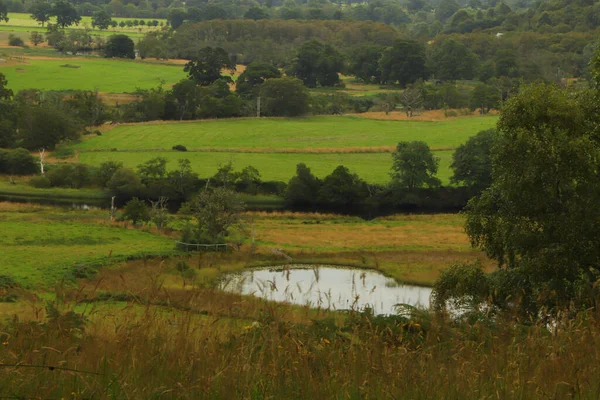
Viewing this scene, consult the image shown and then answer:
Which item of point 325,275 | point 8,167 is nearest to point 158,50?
point 8,167

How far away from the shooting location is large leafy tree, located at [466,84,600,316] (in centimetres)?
1664

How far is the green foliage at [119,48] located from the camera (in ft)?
401

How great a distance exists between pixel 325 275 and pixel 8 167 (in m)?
33.6

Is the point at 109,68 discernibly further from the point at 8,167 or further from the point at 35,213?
the point at 35,213

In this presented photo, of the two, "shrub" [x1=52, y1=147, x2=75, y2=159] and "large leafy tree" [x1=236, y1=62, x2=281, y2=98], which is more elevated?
"large leafy tree" [x1=236, y1=62, x2=281, y2=98]

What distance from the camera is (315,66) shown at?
107062 mm

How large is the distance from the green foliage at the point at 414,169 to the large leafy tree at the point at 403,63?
5693 centimetres

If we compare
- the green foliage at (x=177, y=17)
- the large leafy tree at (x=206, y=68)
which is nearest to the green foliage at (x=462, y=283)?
the large leafy tree at (x=206, y=68)

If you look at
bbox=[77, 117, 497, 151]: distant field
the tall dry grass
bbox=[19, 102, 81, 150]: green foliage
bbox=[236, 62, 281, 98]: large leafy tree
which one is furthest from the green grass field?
bbox=[236, 62, 281, 98]: large leafy tree

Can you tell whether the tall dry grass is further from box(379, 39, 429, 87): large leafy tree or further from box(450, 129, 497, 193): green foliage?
box(379, 39, 429, 87): large leafy tree

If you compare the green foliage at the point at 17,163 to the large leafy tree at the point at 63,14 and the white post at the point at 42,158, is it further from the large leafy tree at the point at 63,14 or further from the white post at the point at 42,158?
the large leafy tree at the point at 63,14

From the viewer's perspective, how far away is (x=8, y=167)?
5700cm

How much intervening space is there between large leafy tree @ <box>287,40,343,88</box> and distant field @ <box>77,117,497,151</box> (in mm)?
25230

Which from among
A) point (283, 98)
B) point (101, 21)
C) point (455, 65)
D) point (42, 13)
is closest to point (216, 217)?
point (283, 98)
